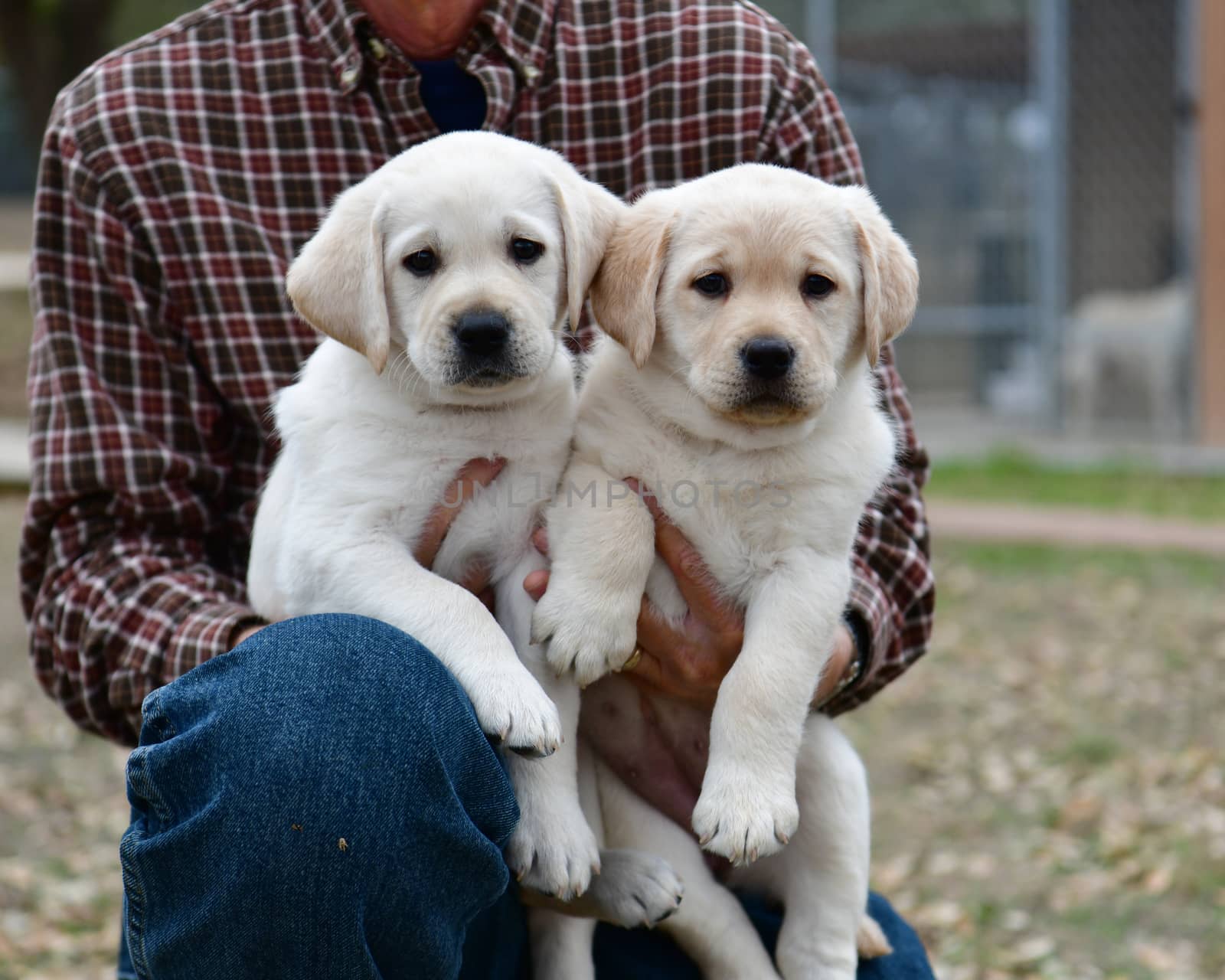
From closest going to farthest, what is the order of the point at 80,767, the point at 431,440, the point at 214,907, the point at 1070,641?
the point at 214,907 → the point at 431,440 → the point at 80,767 → the point at 1070,641

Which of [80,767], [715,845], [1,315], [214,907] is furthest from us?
[1,315]

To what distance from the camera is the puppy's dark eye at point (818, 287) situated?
2.41 m

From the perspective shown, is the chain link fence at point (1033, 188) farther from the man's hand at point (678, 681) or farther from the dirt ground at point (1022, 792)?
the man's hand at point (678, 681)

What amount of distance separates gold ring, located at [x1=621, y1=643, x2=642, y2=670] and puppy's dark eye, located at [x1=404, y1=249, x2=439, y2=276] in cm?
72

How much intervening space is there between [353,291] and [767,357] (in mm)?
690

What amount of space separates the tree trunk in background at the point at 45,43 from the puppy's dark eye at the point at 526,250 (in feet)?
25.1

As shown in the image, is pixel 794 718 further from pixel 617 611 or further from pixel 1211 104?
pixel 1211 104

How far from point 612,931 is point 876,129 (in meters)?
Result: 9.19

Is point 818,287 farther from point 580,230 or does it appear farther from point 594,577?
point 594,577

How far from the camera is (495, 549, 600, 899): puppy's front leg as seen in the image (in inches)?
84.0

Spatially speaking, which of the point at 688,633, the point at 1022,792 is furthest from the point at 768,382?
the point at 1022,792

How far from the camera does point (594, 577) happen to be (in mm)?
2271

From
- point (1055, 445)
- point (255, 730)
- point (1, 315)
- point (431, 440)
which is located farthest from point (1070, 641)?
point (1, 315)

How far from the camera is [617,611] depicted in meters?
2.27
